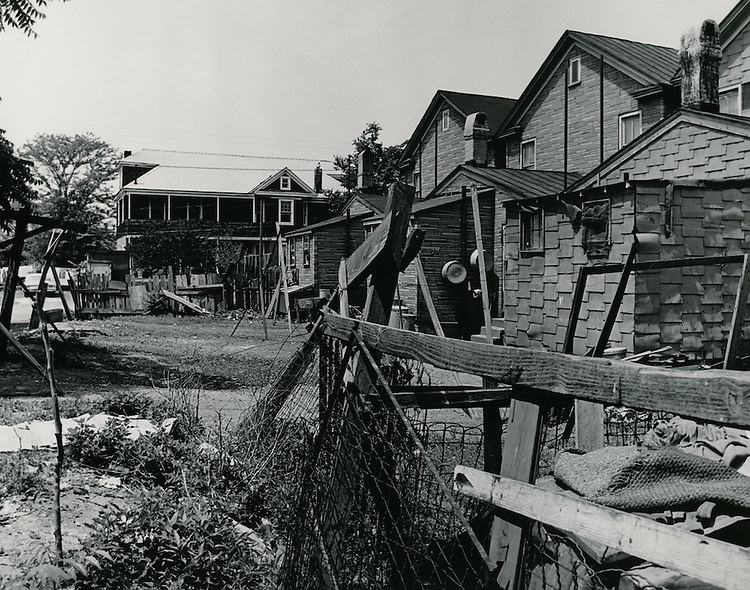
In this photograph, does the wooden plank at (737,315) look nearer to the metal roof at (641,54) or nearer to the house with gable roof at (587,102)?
the house with gable roof at (587,102)

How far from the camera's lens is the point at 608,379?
192 centimetres

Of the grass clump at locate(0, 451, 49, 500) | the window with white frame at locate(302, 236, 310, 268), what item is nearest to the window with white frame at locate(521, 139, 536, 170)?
the window with white frame at locate(302, 236, 310, 268)

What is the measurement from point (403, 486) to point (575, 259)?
12895mm

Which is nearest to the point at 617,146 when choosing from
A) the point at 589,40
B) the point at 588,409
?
the point at 589,40

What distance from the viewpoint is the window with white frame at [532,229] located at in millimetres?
17641

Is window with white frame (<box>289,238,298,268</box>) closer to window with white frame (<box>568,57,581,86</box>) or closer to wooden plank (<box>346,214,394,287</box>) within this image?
window with white frame (<box>568,57,581,86</box>)

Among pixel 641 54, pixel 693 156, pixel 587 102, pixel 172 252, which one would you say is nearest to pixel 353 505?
pixel 693 156

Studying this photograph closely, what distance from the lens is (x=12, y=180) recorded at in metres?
15.9

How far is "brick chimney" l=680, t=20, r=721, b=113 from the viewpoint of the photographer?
17094 millimetres

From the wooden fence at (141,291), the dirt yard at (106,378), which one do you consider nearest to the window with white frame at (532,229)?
the dirt yard at (106,378)

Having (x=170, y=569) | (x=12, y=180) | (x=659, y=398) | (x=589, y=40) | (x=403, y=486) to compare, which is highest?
(x=589, y=40)

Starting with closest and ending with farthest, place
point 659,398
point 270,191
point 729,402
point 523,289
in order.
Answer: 1. point 729,402
2. point 659,398
3. point 523,289
4. point 270,191

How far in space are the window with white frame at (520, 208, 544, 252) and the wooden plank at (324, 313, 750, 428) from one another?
15.3m

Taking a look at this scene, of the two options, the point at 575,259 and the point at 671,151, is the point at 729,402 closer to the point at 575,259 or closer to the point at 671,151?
the point at 575,259
